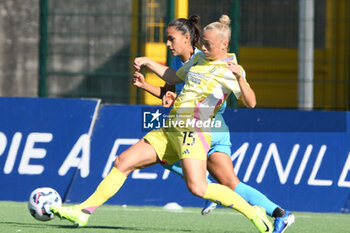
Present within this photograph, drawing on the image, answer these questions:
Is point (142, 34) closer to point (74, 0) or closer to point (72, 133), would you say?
point (74, 0)

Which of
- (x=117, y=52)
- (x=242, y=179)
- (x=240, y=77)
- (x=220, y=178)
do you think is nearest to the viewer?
(x=240, y=77)

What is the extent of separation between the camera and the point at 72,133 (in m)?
8.99

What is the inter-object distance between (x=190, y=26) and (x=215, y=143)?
3.09ft

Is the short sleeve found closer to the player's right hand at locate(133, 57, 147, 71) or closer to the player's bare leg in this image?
the player's right hand at locate(133, 57, 147, 71)

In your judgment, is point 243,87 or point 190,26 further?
point 190,26

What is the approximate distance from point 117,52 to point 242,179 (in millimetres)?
2744

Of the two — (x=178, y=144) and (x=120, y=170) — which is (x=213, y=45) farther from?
(x=120, y=170)

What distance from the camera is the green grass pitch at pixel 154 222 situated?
22.1 feet

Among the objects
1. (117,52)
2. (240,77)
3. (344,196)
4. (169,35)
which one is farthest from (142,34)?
(240,77)

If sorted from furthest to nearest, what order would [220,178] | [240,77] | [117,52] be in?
[117,52]
[220,178]
[240,77]

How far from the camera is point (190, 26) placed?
21.8ft

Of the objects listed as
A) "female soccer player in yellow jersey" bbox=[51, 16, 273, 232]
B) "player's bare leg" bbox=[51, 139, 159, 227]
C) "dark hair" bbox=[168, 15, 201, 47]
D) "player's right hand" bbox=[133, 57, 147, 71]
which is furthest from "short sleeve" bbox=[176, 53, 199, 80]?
"player's bare leg" bbox=[51, 139, 159, 227]

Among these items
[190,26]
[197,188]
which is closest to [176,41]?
[190,26]

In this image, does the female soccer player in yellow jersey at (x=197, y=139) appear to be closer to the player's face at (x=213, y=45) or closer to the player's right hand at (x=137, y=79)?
the player's face at (x=213, y=45)
